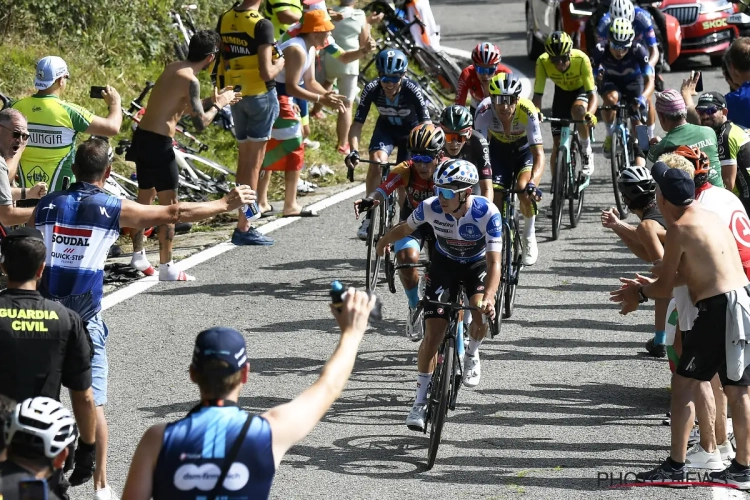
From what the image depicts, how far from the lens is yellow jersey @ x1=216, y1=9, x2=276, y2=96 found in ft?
43.8

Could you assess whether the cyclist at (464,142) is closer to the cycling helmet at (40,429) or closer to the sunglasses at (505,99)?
the sunglasses at (505,99)

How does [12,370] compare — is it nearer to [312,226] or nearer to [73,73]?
[312,226]

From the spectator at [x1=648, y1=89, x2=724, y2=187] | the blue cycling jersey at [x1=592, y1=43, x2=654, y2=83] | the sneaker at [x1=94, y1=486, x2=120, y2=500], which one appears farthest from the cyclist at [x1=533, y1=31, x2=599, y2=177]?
the sneaker at [x1=94, y1=486, x2=120, y2=500]

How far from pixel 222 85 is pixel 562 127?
3708 millimetres

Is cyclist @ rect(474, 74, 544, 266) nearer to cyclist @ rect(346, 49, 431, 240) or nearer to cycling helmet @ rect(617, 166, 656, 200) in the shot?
cyclist @ rect(346, 49, 431, 240)

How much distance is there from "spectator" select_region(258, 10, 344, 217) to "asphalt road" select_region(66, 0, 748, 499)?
71 centimetres

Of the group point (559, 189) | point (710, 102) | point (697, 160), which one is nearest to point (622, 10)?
point (559, 189)

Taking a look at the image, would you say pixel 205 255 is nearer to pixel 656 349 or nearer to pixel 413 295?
pixel 413 295

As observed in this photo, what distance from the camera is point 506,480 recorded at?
768 cm

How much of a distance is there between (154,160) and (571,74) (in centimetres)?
501

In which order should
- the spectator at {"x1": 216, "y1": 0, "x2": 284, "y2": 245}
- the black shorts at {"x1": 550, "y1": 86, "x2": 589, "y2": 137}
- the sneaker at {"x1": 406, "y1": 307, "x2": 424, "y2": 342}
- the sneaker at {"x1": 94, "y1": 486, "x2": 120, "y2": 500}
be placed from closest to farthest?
1. the sneaker at {"x1": 94, "y1": 486, "x2": 120, "y2": 500}
2. the sneaker at {"x1": 406, "y1": 307, "x2": 424, "y2": 342}
3. the spectator at {"x1": 216, "y1": 0, "x2": 284, "y2": 245}
4. the black shorts at {"x1": 550, "y1": 86, "x2": 589, "y2": 137}

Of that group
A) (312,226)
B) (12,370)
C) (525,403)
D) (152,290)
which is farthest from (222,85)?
(12,370)

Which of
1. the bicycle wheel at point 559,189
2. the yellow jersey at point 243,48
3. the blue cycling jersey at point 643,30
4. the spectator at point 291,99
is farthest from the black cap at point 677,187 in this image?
the blue cycling jersey at point 643,30

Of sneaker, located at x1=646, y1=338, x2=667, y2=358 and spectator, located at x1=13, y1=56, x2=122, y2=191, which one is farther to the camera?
spectator, located at x1=13, y1=56, x2=122, y2=191
